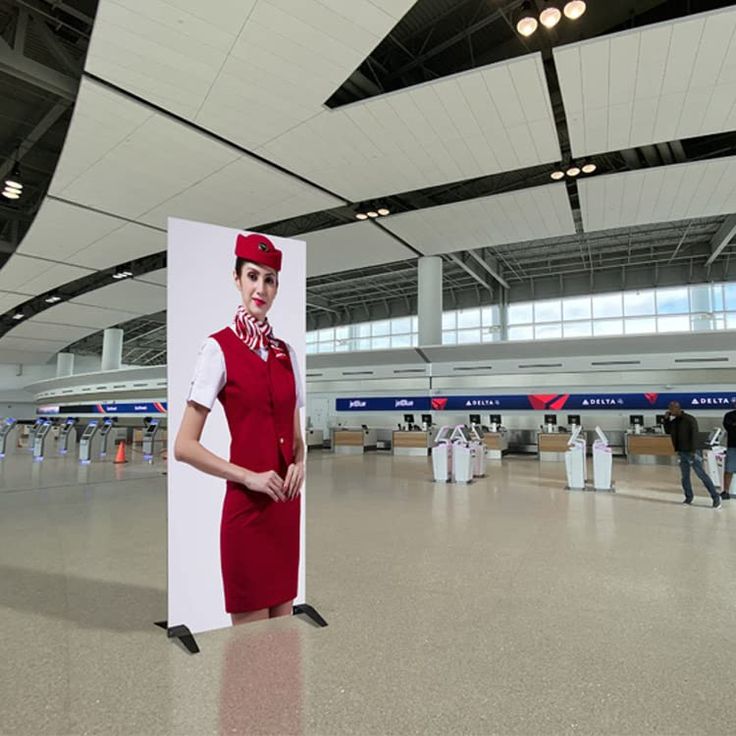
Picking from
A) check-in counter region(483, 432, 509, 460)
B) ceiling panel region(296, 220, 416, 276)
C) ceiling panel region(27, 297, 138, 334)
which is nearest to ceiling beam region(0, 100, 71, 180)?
ceiling panel region(296, 220, 416, 276)

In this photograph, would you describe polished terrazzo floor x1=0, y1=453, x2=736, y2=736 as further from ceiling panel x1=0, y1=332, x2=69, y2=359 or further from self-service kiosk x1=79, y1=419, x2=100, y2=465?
ceiling panel x1=0, y1=332, x2=69, y2=359

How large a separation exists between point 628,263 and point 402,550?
18.2 meters

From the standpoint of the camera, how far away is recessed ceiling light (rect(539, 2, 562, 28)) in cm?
478

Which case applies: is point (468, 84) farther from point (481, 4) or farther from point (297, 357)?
point (297, 357)

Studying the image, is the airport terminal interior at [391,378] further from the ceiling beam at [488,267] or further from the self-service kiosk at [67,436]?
the self-service kiosk at [67,436]

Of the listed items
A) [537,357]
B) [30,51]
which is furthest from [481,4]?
[537,357]

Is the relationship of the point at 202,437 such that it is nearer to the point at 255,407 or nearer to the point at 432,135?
the point at 255,407

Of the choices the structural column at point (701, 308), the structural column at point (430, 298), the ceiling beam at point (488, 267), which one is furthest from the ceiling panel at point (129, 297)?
the structural column at point (701, 308)

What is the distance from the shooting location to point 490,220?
396 inches

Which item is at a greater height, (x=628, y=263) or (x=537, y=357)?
(x=628, y=263)

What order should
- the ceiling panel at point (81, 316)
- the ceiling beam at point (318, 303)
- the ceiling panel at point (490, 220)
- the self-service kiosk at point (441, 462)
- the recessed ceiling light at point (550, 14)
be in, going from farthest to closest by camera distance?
the ceiling beam at point (318, 303) → the ceiling panel at point (81, 316) → the self-service kiosk at point (441, 462) → the ceiling panel at point (490, 220) → the recessed ceiling light at point (550, 14)

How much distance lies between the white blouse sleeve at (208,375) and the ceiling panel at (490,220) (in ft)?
24.6

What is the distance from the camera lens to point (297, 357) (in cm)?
→ 317

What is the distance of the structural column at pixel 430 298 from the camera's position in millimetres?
13203
